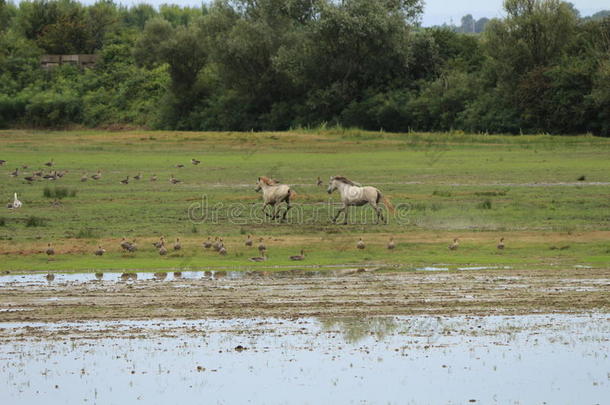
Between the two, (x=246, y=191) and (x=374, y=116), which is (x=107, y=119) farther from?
(x=246, y=191)

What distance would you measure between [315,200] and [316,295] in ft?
54.0

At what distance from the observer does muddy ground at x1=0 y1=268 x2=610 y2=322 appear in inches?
630

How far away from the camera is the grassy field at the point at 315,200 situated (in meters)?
22.8

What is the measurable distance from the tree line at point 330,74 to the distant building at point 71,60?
3.28ft

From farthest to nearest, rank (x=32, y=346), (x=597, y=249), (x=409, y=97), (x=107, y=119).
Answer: (x=107, y=119)
(x=409, y=97)
(x=597, y=249)
(x=32, y=346)

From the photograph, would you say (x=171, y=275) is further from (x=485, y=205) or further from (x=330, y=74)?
(x=330, y=74)

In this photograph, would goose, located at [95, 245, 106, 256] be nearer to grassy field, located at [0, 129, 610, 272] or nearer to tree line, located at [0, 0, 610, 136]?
grassy field, located at [0, 129, 610, 272]

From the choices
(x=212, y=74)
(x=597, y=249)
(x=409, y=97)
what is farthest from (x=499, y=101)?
(x=597, y=249)

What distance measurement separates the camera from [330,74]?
73125 mm

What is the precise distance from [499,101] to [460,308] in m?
51.1

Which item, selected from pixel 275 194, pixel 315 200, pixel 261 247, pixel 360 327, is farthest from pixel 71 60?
pixel 360 327

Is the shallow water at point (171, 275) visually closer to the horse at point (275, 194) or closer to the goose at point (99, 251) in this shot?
the goose at point (99, 251)

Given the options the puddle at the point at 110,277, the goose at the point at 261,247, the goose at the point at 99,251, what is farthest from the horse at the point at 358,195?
the puddle at the point at 110,277

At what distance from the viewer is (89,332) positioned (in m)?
14.6
